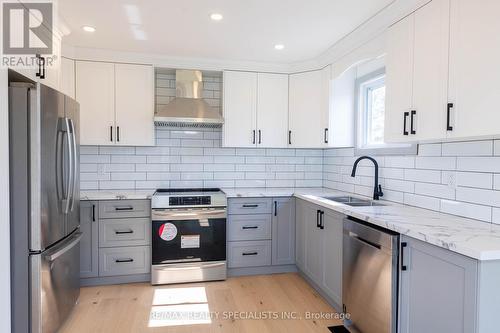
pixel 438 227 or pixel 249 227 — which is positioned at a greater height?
pixel 438 227

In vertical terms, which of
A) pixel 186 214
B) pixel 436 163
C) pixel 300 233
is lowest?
pixel 300 233

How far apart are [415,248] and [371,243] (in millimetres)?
352

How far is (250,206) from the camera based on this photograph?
3438 mm

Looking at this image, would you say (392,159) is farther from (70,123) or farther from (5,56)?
(5,56)

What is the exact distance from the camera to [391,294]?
1886 millimetres

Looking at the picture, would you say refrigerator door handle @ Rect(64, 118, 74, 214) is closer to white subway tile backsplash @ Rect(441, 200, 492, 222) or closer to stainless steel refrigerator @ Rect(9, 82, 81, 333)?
stainless steel refrigerator @ Rect(9, 82, 81, 333)

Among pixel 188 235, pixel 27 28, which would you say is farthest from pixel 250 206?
pixel 27 28

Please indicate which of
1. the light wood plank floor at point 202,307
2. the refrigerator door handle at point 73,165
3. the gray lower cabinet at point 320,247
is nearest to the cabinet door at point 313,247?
the gray lower cabinet at point 320,247

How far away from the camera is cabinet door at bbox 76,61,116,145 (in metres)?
3.28

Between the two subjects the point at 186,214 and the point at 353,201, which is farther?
the point at 186,214

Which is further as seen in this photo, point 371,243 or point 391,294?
point 371,243

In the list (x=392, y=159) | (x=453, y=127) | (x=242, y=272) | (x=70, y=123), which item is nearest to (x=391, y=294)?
(x=453, y=127)

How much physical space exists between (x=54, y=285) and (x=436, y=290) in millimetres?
2393

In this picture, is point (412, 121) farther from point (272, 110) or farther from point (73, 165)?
point (73, 165)
